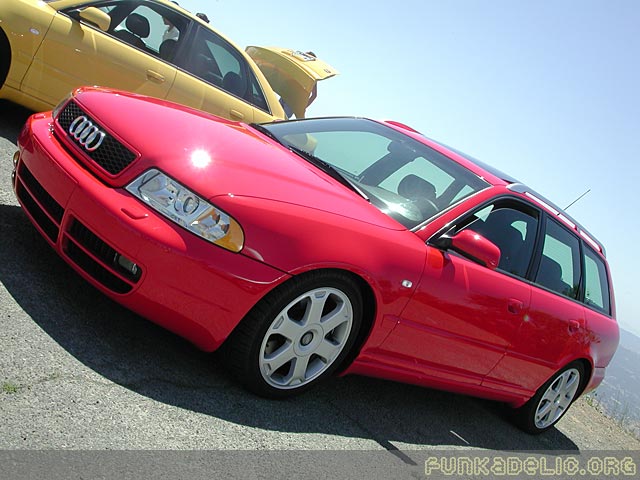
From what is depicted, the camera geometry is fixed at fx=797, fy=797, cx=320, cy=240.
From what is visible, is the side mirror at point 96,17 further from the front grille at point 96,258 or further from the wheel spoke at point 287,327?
the wheel spoke at point 287,327

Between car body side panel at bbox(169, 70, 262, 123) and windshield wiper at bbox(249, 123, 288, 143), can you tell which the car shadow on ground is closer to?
windshield wiper at bbox(249, 123, 288, 143)

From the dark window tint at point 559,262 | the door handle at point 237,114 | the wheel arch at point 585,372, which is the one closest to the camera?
the dark window tint at point 559,262

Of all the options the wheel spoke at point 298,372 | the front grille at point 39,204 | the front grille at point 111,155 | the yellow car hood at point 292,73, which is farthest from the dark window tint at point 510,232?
→ the yellow car hood at point 292,73

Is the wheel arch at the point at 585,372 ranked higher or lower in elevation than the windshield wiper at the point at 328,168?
lower

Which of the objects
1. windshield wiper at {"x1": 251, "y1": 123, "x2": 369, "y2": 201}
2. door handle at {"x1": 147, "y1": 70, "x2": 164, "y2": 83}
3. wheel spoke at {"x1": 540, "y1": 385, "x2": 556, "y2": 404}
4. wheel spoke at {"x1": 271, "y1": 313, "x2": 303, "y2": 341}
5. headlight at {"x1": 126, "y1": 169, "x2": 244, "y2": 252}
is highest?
windshield wiper at {"x1": 251, "y1": 123, "x2": 369, "y2": 201}

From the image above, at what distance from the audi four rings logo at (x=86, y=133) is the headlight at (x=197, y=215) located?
1.75 ft

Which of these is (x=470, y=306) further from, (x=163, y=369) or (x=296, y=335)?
(x=163, y=369)

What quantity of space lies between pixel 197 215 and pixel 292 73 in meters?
6.62

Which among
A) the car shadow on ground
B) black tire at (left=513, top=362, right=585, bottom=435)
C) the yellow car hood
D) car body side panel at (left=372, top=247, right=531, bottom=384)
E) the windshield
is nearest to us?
the car shadow on ground

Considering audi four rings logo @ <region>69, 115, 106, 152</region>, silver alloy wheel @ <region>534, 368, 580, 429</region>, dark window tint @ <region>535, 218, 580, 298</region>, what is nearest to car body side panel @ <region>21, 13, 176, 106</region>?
audi four rings logo @ <region>69, 115, 106, 152</region>

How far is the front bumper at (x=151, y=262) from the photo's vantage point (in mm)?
A: 3340

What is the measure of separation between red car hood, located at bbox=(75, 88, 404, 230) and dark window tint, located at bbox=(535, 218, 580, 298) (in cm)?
154

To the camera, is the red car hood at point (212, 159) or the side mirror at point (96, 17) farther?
the side mirror at point (96, 17)

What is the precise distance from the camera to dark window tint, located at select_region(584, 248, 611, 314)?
593 cm
